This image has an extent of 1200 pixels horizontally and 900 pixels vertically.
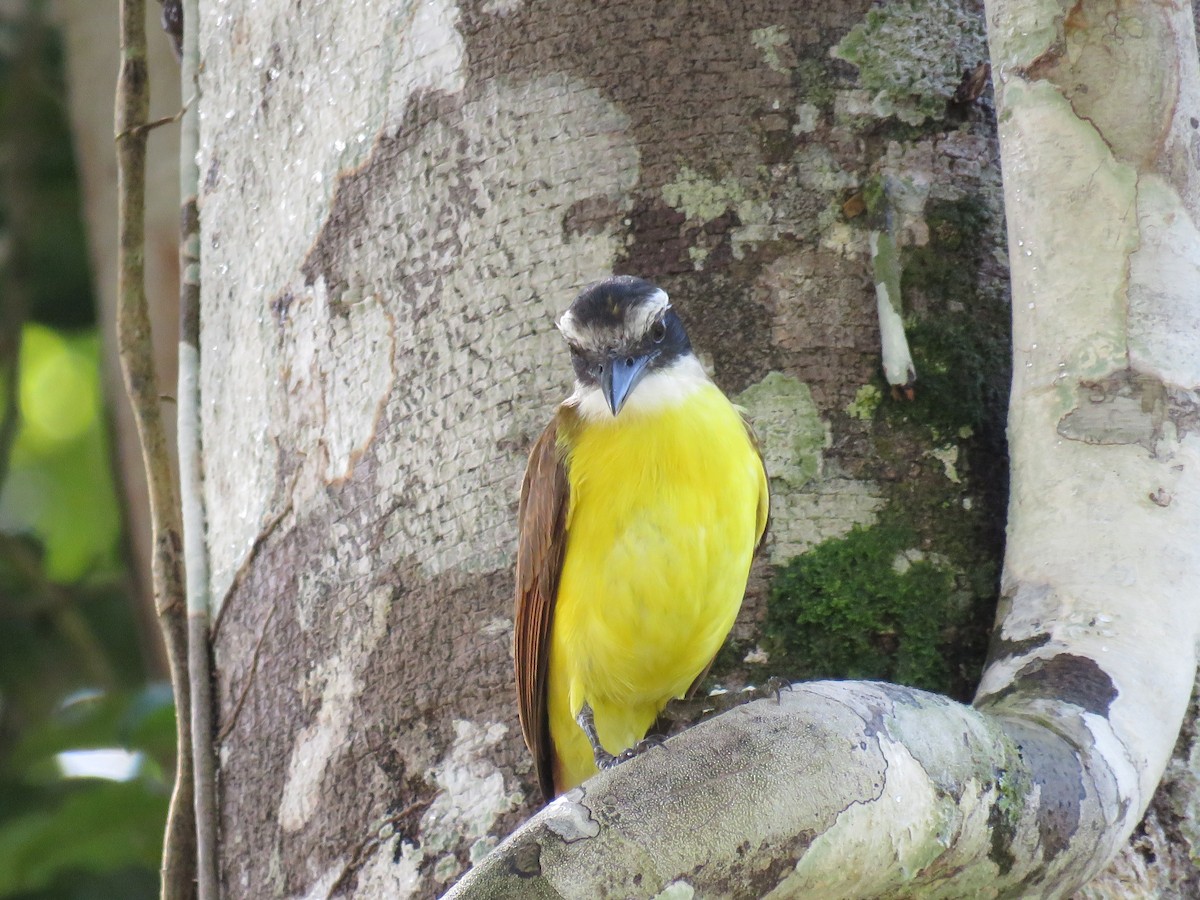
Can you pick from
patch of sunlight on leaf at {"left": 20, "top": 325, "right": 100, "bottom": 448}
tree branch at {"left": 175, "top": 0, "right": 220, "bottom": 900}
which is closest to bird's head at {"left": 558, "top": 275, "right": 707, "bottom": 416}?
tree branch at {"left": 175, "top": 0, "right": 220, "bottom": 900}

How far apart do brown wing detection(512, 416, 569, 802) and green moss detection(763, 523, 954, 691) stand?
48cm

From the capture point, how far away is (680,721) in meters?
3.21

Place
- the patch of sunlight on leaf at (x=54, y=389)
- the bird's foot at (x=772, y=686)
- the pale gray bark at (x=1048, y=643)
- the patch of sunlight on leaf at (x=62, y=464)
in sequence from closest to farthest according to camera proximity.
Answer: the pale gray bark at (x=1048, y=643), the bird's foot at (x=772, y=686), the patch of sunlight on leaf at (x=62, y=464), the patch of sunlight on leaf at (x=54, y=389)

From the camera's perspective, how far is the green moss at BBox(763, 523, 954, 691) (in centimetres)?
283

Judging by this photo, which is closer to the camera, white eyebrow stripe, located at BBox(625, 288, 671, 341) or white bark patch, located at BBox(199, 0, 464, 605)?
white eyebrow stripe, located at BBox(625, 288, 671, 341)

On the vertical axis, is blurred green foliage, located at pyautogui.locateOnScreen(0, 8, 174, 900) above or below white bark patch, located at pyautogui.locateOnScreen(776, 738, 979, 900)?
below

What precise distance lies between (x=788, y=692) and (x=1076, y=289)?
41.6 inches

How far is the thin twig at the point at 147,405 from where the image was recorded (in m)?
3.31

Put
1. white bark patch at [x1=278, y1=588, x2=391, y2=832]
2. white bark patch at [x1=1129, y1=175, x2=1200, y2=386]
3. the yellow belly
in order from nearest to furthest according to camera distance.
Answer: white bark patch at [x1=1129, y1=175, x2=1200, y2=386] → white bark patch at [x1=278, y1=588, x2=391, y2=832] → the yellow belly

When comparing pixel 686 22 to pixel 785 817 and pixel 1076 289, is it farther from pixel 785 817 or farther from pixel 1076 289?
pixel 785 817

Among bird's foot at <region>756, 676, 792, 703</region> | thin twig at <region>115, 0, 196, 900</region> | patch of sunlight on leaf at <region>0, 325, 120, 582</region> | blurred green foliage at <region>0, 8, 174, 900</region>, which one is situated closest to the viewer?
bird's foot at <region>756, 676, 792, 703</region>

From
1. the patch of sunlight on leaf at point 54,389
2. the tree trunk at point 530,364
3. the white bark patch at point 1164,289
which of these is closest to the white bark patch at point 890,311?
the tree trunk at point 530,364

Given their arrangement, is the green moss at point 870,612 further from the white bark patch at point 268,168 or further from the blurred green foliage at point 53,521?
the blurred green foliage at point 53,521

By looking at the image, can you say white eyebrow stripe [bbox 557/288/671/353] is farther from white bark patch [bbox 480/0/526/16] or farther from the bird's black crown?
white bark patch [bbox 480/0/526/16]
